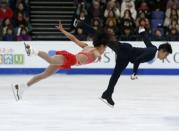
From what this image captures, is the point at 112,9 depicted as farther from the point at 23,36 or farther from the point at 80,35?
the point at 23,36

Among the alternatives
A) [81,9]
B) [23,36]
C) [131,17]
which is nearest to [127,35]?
[131,17]

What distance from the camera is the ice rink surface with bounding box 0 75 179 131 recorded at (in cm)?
743

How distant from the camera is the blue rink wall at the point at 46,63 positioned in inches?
563

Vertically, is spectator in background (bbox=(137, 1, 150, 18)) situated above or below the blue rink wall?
above

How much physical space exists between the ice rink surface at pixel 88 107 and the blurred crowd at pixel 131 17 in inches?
85.0

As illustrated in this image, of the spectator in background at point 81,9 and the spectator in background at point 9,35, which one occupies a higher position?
the spectator in background at point 81,9

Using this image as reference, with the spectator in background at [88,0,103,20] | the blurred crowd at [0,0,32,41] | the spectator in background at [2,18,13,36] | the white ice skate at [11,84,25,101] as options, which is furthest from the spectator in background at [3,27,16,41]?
the white ice skate at [11,84,25,101]

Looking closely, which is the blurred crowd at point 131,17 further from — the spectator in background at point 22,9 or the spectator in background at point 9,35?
the spectator in background at point 9,35

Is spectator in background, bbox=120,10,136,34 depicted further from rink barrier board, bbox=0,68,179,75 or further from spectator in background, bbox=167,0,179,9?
spectator in background, bbox=167,0,179,9

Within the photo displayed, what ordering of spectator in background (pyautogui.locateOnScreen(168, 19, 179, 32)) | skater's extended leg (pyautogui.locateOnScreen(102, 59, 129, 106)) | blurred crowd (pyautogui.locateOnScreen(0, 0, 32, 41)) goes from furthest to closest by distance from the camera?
1. spectator in background (pyautogui.locateOnScreen(168, 19, 179, 32))
2. blurred crowd (pyautogui.locateOnScreen(0, 0, 32, 41))
3. skater's extended leg (pyautogui.locateOnScreen(102, 59, 129, 106))

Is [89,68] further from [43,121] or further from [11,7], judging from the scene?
[43,121]

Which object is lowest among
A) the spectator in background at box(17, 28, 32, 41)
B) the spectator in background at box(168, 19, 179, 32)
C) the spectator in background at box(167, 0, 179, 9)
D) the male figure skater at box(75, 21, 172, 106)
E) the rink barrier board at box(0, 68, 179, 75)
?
the rink barrier board at box(0, 68, 179, 75)

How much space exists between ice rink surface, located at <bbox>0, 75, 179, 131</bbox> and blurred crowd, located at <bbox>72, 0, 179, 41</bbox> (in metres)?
2.16

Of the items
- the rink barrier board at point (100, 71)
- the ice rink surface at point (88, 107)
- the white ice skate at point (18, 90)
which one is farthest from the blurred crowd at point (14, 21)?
the white ice skate at point (18, 90)
